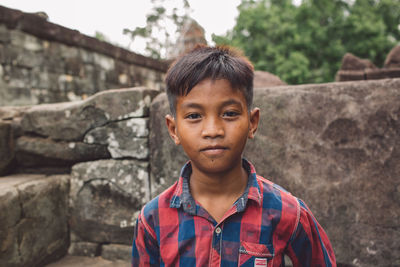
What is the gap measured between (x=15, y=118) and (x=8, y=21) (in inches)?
69.2

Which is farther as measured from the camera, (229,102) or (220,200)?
(220,200)

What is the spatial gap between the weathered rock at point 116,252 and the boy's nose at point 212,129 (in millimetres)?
1264

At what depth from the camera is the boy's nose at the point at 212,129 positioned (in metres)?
0.87

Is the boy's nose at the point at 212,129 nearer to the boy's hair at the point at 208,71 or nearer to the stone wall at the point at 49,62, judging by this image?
the boy's hair at the point at 208,71

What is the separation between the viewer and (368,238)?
1.41 metres

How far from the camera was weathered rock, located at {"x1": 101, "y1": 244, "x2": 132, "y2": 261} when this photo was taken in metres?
1.82

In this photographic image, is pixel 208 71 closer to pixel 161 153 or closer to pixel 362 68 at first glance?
pixel 161 153

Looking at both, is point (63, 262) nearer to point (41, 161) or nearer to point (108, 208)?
point (108, 208)

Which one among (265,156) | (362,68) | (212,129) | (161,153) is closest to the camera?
(212,129)

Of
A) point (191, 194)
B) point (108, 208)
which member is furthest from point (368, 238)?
point (108, 208)

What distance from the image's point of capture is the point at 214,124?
2.89ft

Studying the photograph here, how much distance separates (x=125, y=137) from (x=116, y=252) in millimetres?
724

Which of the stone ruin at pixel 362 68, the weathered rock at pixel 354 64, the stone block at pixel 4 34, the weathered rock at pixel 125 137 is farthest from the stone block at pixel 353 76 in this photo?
the stone block at pixel 4 34

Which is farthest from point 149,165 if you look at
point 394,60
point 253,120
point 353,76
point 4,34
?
point 394,60
